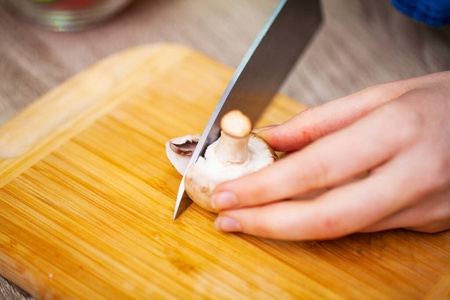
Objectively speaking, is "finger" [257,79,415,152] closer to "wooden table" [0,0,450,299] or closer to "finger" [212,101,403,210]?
"finger" [212,101,403,210]

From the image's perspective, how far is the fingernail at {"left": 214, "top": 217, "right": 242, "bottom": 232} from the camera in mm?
876

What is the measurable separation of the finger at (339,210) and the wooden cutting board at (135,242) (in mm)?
105

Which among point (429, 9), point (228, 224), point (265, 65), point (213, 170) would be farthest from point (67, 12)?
point (429, 9)

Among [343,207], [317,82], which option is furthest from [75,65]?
[343,207]

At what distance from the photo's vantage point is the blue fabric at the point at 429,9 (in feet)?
4.60

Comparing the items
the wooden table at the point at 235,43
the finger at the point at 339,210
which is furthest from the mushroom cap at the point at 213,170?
the wooden table at the point at 235,43

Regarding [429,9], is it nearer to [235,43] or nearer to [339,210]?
[235,43]

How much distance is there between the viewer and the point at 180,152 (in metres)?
1.00

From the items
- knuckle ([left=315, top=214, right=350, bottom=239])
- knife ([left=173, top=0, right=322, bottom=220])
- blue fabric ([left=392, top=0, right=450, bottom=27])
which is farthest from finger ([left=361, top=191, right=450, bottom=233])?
blue fabric ([left=392, top=0, right=450, bottom=27])

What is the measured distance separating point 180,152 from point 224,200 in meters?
0.20

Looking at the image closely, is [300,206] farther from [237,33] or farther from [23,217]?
[237,33]

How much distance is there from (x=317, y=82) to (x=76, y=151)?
0.91m

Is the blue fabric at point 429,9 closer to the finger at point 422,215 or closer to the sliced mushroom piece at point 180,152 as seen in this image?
the finger at point 422,215

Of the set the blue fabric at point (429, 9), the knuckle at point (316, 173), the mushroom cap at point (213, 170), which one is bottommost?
the mushroom cap at point (213, 170)
